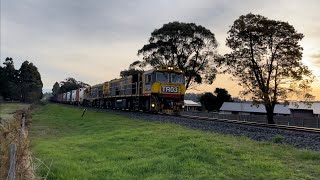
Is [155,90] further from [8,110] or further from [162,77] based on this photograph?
[8,110]

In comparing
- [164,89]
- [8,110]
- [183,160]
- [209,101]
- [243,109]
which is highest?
[164,89]

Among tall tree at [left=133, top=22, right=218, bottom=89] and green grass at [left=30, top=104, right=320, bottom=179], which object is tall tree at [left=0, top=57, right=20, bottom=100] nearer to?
tall tree at [left=133, top=22, right=218, bottom=89]

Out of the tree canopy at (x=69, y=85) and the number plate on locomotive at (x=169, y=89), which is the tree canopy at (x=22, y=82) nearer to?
the tree canopy at (x=69, y=85)

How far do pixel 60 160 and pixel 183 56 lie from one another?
144 feet

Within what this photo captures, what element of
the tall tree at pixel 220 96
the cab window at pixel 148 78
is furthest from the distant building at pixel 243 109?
the cab window at pixel 148 78

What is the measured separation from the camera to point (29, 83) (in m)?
115

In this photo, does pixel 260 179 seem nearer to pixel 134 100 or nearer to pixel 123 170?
pixel 123 170

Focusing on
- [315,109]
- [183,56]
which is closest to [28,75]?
[183,56]

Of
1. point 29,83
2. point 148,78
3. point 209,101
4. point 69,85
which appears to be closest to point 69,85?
point 69,85

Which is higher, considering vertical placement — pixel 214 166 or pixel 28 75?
pixel 28 75

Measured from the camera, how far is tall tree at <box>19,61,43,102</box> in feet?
368

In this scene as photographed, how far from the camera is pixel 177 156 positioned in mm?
10641

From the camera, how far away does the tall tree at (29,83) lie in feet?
368

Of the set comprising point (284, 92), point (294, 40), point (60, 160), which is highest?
point (294, 40)
